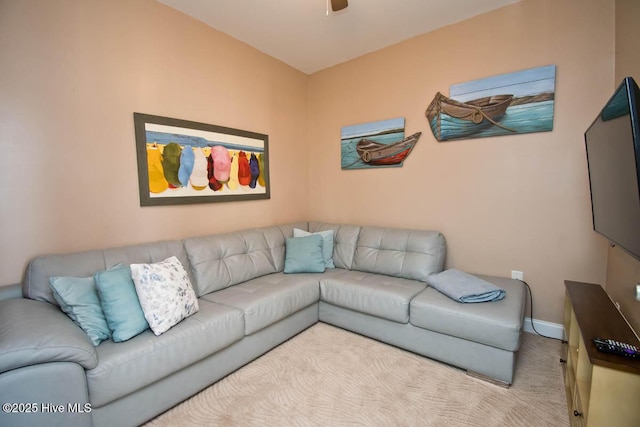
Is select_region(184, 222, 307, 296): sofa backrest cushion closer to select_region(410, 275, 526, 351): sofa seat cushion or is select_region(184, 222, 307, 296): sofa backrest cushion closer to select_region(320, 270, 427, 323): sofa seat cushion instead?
select_region(320, 270, 427, 323): sofa seat cushion

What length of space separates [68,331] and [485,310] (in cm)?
233

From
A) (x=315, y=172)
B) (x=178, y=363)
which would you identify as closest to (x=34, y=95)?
(x=178, y=363)

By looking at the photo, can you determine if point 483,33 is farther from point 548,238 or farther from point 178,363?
point 178,363

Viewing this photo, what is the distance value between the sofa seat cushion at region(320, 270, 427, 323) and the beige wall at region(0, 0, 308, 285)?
126 centimetres

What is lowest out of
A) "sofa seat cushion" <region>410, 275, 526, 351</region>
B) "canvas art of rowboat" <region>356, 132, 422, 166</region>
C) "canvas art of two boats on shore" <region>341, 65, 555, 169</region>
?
"sofa seat cushion" <region>410, 275, 526, 351</region>

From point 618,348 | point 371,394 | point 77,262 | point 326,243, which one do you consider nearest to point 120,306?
point 77,262

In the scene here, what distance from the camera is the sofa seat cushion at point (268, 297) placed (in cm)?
204

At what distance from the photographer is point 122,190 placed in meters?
2.13

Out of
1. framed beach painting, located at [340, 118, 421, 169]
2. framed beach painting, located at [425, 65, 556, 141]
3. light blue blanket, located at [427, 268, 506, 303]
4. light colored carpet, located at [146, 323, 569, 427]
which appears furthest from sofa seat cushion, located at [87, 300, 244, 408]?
framed beach painting, located at [425, 65, 556, 141]

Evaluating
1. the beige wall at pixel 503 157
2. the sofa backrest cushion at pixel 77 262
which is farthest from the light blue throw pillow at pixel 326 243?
the sofa backrest cushion at pixel 77 262

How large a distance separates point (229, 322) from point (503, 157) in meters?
2.58

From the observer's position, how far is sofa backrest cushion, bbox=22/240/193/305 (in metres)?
1.63

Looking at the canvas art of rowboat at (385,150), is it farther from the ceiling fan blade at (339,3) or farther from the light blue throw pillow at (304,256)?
the ceiling fan blade at (339,3)

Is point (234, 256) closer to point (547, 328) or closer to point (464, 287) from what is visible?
point (464, 287)
